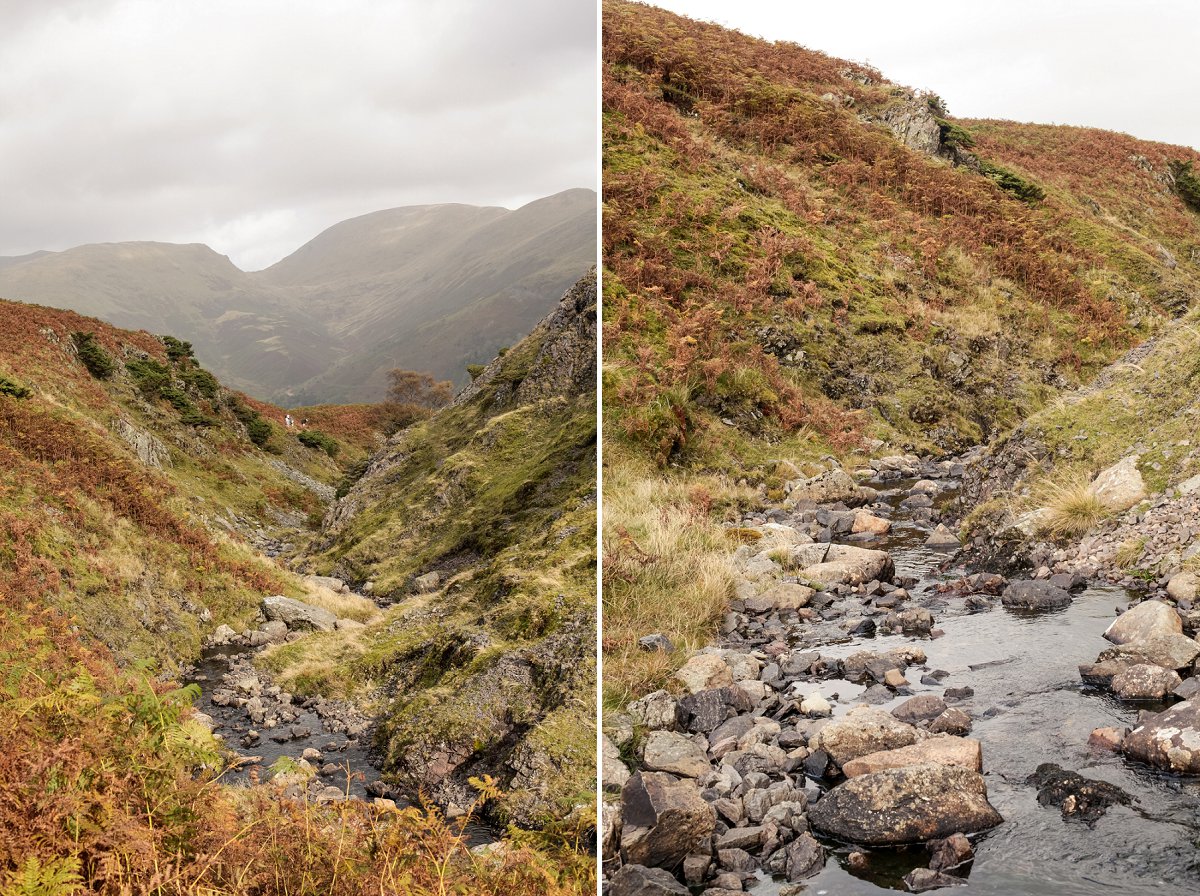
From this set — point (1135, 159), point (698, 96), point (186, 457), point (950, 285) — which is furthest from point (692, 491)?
point (1135, 159)

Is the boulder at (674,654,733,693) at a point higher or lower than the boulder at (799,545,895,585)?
lower

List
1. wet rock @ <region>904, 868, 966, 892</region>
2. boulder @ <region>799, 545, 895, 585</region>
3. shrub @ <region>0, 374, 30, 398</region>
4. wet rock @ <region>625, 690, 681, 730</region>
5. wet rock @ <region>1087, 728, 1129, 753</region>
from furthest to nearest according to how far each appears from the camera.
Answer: boulder @ <region>799, 545, 895, 585</region>
shrub @ <region>0, 374, 30, 398</region>
wet rock @ <region>625, 690, 681, 730</region>
wet rock @ <region>1087, 728, 1129, 753</region>
wet rock @ <region>904, 868, 966, 892</region>

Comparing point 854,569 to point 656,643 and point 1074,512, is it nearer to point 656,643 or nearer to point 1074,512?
point 1074,512

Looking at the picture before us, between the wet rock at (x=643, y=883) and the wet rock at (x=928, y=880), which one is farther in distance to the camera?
the wet rock at (x=643, y=883)

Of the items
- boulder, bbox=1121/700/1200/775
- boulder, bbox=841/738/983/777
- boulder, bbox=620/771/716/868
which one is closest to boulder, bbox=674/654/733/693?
boulder, bbox=841/738/983/777

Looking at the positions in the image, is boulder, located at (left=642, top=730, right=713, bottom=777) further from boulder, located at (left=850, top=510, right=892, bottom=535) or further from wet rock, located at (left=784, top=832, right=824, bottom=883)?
boulder, located at (left=850, top=510, right=892, bottom=535)

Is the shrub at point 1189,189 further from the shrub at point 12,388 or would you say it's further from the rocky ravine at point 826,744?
the shrub at point 12,388

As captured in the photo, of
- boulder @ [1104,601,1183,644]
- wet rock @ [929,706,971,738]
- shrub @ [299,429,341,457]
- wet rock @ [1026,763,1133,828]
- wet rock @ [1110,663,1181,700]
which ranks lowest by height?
shrub @ [299,429,341,457]

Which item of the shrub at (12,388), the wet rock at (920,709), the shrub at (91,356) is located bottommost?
the wet rock at (920,709)

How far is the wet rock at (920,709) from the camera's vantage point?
400 cm

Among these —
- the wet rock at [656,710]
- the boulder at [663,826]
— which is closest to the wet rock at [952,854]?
the boulder at [663,826]

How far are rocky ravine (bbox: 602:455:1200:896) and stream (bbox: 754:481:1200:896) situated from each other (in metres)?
0.06

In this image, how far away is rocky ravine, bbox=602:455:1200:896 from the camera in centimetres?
288

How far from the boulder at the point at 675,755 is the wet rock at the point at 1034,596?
9.79 feet
